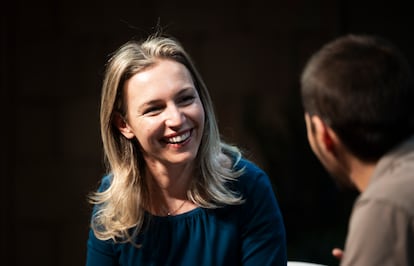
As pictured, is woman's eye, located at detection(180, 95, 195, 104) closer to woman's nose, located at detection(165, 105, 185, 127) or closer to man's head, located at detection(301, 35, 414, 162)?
woman's nose, located at detection(165, 105, 185, 127)

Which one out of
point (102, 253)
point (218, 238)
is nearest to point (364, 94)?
point (218, 238)

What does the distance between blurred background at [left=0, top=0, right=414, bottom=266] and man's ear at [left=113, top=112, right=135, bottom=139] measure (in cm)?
152

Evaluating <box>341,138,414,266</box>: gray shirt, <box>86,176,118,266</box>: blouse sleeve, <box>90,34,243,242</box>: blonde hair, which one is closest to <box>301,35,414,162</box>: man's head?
<box>341,138,414,266</box>: gray shirt

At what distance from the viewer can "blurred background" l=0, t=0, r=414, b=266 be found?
3637mm

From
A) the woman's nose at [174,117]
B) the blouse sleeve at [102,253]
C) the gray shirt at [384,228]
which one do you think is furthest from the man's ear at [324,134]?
the blouse sleeve at [102,253]

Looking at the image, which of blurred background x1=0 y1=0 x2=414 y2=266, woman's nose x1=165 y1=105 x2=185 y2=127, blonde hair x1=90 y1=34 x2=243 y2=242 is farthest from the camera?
blurred background x1=0 y1=0 x2=414 y2=266

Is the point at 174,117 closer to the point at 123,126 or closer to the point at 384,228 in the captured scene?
the point at 123,126

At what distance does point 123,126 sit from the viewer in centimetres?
213

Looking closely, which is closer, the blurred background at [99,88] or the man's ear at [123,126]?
the man's ear at [123,126]

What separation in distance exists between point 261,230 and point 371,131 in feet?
2.70

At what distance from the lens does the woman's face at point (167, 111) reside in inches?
77.8

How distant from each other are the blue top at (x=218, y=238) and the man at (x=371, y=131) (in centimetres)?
72

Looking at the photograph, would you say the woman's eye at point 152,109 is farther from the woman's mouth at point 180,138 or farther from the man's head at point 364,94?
the man's head at point 364,94

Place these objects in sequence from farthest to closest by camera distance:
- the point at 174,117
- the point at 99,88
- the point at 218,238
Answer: the point at 99,88, the point at 218,238, the point at 174,117
